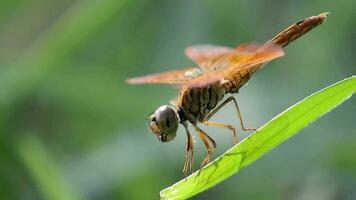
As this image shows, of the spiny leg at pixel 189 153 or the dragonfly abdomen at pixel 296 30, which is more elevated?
the dragonfly abdomen at pixel 296 30

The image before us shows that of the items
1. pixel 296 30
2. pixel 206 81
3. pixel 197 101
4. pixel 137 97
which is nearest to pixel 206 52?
pixel 206 81

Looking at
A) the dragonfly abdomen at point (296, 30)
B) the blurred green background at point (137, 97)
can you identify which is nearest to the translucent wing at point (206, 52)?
the dragonfly abdomen at point (296, 30)

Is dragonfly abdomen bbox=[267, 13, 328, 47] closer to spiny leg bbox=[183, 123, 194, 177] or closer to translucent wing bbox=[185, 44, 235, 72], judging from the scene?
spiny leg bbox=[183, 123, 194, 177]

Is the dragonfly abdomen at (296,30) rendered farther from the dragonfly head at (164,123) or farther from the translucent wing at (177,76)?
the dragonfly head at (164,123)

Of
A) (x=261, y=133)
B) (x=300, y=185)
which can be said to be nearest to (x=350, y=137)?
(x=300, y=185)

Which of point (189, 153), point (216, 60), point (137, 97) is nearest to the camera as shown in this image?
point (216, 60)

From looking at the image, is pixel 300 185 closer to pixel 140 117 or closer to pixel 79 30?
pixel 140 117

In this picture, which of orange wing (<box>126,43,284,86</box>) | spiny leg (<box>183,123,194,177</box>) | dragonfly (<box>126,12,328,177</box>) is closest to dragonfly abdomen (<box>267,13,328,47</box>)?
dragonfly (<box>126,12,328,177</box>)

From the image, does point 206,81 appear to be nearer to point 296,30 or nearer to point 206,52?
point 206,52
